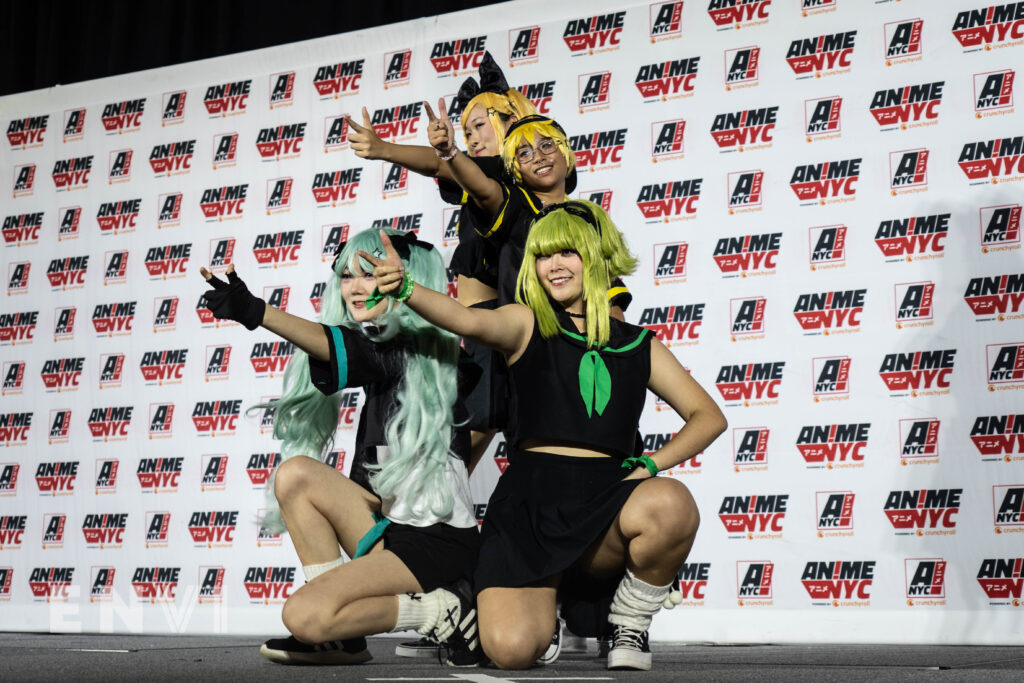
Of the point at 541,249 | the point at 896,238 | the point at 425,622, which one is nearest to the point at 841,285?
the point at 896,238

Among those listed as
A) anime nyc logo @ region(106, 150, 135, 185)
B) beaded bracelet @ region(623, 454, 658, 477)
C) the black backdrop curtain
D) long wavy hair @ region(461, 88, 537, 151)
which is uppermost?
the black backdrop curtain

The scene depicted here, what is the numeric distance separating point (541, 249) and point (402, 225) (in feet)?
5.48

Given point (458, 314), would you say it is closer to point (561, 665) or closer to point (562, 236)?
point (562, 236)

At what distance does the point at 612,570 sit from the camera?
2201mm

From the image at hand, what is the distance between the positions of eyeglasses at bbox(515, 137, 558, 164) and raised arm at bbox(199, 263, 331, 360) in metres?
0.75

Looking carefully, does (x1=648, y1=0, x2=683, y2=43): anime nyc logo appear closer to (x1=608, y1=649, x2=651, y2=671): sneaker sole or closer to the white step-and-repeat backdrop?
the white step-and-repeat backdrop

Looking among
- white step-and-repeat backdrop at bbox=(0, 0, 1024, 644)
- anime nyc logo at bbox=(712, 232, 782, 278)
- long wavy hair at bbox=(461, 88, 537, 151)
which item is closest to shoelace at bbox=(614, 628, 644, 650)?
white step-and-repeat backdrop at bbox=(0, 0, 1024, 644)

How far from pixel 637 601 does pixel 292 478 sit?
0.74m

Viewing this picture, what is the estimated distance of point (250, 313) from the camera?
2.03 meters

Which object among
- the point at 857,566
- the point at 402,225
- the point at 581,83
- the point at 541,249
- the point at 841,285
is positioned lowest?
the point at 857,566

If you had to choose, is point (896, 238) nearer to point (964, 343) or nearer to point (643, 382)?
point (964, 343)

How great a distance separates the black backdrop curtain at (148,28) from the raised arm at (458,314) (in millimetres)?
2222

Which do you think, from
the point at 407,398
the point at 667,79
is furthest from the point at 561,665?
the point at 667,79

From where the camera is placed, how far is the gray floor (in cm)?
195
